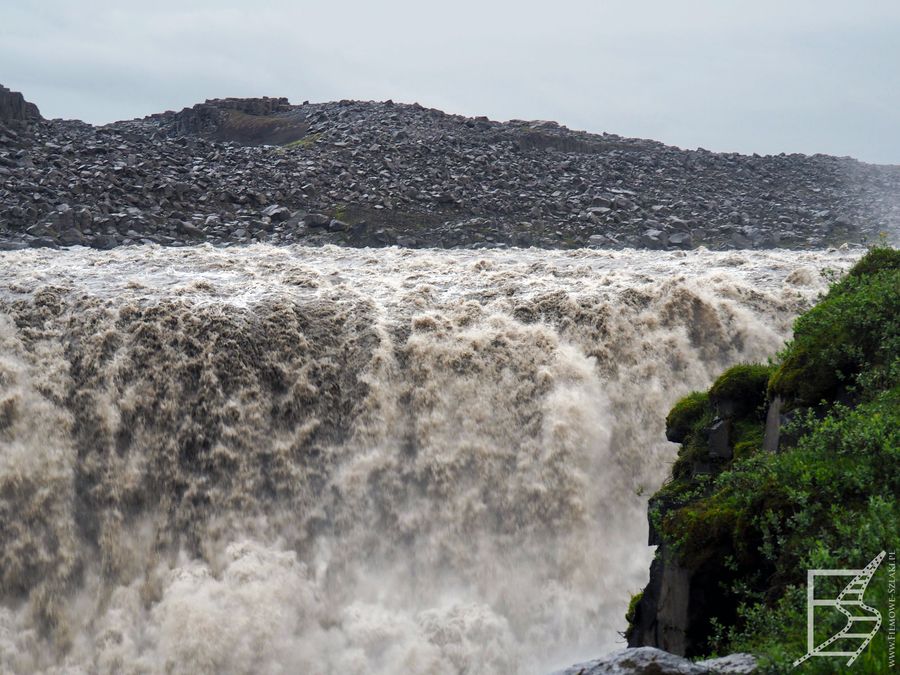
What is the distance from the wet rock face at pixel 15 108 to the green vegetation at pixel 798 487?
42.2 meters

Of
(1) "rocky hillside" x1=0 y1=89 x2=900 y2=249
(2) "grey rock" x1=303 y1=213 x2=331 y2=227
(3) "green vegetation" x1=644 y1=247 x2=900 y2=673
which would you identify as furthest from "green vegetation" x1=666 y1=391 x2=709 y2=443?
(2) "grey rock" x1=303 y1=213 x2=331 y2=227

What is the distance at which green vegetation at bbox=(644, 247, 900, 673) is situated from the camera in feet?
23.4

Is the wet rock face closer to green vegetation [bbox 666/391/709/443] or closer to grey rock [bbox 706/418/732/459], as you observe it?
green vegetation [bbox 666/391/709/443]

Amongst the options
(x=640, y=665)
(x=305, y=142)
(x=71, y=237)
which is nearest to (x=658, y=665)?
(x=640, y=665)

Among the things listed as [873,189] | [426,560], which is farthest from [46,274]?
[873,189]

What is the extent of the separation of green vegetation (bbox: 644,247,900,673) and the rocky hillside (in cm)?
2292

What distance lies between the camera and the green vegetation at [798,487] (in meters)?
7.12

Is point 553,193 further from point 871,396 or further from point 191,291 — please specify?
point 871,396

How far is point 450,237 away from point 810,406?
83.9 ft

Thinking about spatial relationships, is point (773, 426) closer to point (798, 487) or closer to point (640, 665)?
point (798, 487)

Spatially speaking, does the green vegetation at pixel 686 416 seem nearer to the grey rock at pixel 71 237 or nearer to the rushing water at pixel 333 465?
the rushing water at pixel 333 465

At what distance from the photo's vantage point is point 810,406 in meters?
10.9

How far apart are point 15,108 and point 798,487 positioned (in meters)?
46.5

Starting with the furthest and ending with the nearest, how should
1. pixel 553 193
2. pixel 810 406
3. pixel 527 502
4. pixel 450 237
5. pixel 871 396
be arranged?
pixel 553 193 < pixel 450 237 < pixel 527 502 < pixel 810 406 < pixel 871 396
